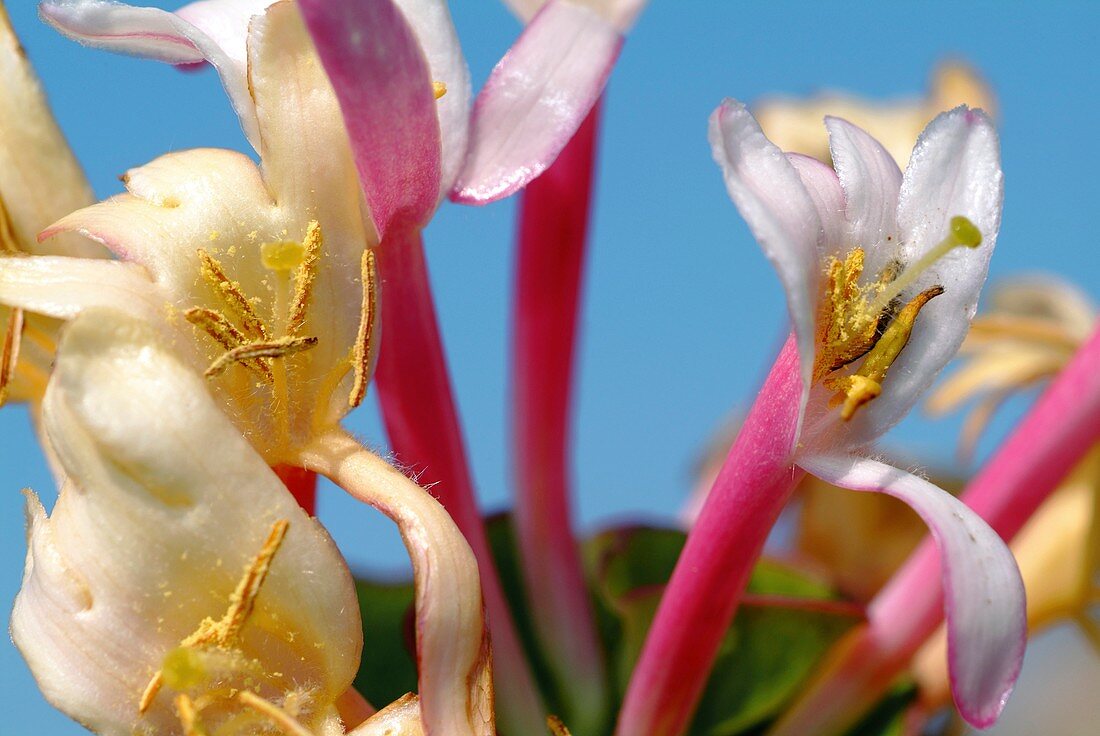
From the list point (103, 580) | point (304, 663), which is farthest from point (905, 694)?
point (103, 580)

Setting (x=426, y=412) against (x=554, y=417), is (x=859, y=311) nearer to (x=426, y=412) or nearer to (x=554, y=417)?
(x=426, y=412)

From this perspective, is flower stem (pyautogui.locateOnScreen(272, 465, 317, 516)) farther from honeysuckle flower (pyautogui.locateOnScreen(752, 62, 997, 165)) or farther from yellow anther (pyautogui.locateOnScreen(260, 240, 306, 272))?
honeysuckle flower (pyautogui.locateOnScreen(752, 62, 997, 165))

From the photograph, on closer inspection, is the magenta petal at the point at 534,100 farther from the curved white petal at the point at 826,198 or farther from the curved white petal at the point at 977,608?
the curved white petal at the point at 977,608

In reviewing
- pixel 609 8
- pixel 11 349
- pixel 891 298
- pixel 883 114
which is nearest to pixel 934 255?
pixel 891 298

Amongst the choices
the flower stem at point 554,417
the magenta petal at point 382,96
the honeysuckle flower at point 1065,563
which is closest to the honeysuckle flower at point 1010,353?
the honeysuckle flower at point 1065,563

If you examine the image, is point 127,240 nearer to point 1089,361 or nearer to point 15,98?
point 15,98

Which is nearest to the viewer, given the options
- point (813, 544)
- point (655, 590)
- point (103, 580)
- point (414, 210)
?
point (103, 580)
